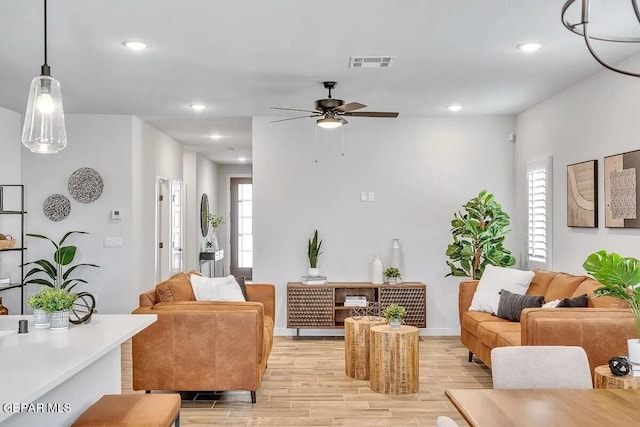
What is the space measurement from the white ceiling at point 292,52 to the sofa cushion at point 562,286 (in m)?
1.73

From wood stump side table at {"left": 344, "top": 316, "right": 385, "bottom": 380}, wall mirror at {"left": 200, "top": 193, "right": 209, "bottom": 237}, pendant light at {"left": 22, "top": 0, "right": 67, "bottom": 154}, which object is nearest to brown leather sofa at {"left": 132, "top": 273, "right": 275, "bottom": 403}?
wood stump side table at {"left": 344, "top": 316, "right": 385, "bottom": 380}

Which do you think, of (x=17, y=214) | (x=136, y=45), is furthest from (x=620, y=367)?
(x=17, y=214)

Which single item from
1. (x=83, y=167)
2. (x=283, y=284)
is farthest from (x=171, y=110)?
(x=283, y=284)

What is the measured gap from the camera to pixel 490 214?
20.3 feet

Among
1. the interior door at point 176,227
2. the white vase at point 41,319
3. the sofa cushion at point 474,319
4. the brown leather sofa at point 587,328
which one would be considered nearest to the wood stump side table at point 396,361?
the brown leather sofa at point 587,328

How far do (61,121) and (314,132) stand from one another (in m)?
4.73

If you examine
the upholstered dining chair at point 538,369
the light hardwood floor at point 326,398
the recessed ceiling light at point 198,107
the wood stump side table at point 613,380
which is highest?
the recessed ceiling light at point 198,107

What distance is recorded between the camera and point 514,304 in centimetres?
498

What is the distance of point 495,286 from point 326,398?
6.55 ft

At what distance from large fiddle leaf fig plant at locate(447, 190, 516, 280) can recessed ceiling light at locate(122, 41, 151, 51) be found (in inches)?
145

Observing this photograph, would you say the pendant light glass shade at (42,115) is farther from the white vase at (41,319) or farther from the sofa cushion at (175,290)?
the sofa cushion at (175,290)

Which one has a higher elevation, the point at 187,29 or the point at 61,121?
the point at 187,29

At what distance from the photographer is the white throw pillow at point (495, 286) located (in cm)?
533

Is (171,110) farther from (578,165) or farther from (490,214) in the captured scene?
(578,165)
